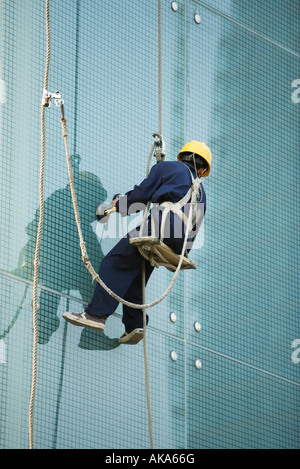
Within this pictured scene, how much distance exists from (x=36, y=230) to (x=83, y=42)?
4.53 ft

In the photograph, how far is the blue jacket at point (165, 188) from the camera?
6.93m

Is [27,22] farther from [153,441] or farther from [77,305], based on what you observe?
[153,441]

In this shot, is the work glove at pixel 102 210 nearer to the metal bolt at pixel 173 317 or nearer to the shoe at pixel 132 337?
the shoe at pixel 132 337

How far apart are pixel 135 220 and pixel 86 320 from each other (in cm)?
102

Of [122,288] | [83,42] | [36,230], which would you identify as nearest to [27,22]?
[83,42]

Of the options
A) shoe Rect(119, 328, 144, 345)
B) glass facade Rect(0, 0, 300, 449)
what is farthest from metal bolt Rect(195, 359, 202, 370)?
shoe Rect(119, 328, 144, 345)

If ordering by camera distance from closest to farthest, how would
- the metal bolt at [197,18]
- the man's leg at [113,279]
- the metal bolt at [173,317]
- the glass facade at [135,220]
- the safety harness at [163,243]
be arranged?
the safety harness at [163,243]
the man's leg at [113,279]
the glass facade at [135,220]
the metal bolt at [173,317]
the metal bolt at [197,18]

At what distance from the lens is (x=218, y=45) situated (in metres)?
8.71

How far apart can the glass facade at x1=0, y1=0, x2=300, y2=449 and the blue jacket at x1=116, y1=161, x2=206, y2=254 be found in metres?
0.57

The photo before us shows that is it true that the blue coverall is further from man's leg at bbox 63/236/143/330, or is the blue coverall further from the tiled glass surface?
the tiled glass surface

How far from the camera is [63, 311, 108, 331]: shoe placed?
275 inches

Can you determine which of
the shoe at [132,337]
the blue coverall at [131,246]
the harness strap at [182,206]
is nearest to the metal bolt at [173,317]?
the shoe at [132,337]

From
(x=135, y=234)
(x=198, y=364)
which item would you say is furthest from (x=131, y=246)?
(x=198, y=364)

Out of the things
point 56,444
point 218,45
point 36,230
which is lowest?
point 56,444
